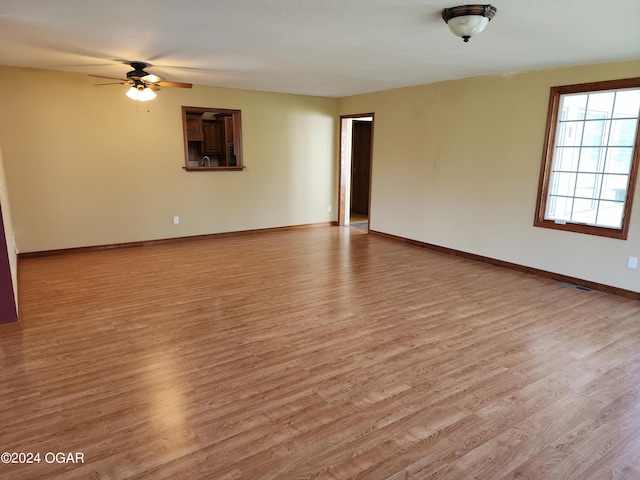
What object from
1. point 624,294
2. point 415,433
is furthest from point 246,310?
point 624,294

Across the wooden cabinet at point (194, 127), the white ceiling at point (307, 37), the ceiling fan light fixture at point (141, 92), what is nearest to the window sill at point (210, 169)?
the wooden cabinet at point (194, 127)

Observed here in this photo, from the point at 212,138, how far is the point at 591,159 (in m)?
5.89

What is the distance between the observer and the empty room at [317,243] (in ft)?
6.76

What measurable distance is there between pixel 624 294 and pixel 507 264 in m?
1.26

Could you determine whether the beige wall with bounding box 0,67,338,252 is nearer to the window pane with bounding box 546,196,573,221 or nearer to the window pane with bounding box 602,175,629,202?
the window pane with bounding box 546,196,573,221

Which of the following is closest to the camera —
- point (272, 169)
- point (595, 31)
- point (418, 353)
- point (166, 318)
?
point (418, 353)

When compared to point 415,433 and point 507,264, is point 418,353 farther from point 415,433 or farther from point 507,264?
point 507,264

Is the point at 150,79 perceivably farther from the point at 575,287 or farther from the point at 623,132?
the point at 575,287

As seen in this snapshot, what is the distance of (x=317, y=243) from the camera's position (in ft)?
20.9

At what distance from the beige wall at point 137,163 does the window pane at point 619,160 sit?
4505 millimetres

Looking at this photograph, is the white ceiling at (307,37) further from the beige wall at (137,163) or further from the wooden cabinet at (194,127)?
the wooden cabinet at (194,127)

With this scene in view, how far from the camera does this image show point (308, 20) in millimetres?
2982

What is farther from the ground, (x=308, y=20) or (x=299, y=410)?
(x=308, y=20)

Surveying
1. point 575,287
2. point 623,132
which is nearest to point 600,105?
point 623,132
